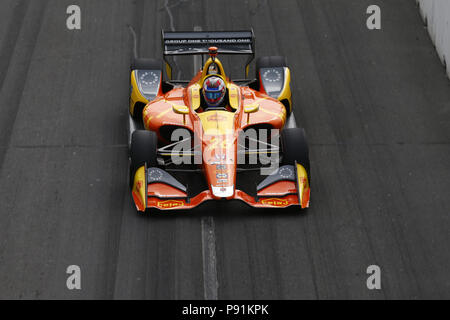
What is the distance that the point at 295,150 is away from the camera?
14.5m

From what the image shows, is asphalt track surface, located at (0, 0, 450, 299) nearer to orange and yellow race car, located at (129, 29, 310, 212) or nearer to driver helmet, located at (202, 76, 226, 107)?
orange and yellow race car, located at (129, 29, 310, 212)

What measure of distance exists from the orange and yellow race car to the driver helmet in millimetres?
16

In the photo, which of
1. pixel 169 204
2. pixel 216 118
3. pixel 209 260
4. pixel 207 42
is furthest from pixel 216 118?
pixel 209 260

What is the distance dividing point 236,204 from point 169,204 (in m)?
1.14

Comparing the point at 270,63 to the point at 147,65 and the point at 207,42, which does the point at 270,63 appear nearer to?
the point at 207,42

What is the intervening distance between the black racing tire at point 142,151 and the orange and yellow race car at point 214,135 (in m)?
0.02

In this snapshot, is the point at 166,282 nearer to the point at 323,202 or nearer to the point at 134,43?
the point at 323,202

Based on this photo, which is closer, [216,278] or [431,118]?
[216,278]

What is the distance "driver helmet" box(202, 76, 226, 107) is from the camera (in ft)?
50.0

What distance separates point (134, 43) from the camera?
A: 64.8 feet

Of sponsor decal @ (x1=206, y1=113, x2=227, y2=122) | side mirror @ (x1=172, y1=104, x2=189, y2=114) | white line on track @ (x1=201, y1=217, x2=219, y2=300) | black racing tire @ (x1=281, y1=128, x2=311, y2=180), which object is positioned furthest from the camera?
side mirror @ (x1=172, y1=104, x2=189, y2=114)

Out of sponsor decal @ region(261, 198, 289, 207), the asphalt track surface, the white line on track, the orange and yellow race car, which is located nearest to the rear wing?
the orange and yellow race car
